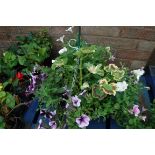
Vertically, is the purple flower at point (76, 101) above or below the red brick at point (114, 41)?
below

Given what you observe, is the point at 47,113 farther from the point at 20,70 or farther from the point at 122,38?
the point at 122,38

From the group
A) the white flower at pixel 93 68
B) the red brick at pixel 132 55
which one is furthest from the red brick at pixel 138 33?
the white flower at pixel 93 68

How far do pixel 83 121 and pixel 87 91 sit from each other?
13 cm

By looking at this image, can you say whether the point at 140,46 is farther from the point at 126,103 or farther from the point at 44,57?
the point at 126,103

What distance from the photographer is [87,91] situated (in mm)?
1305

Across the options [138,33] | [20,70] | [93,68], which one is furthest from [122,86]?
[20,70]

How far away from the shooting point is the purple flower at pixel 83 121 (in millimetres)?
1265

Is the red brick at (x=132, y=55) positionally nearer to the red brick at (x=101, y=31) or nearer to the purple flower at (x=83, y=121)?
the red brick at (x=101, y=31)

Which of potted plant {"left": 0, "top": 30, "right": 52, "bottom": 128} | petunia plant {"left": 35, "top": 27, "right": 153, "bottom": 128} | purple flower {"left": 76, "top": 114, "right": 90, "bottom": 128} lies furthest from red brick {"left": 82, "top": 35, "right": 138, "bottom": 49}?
purple flower {"left": 76, "top": 114, "right": 90, "bottom": 128}

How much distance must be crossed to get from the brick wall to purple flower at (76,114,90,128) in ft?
2.48

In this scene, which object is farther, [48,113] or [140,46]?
[140,46]

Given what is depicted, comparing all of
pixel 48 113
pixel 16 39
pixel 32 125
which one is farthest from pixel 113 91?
pixel 16 39

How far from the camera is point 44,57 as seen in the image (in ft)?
6.05
